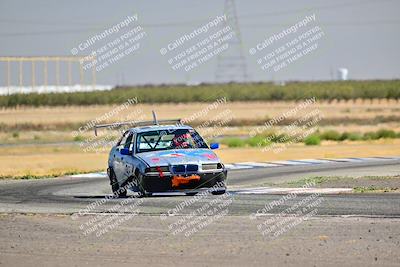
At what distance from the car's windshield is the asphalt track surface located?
998 mm

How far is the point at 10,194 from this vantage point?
68.2ft

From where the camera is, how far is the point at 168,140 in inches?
740

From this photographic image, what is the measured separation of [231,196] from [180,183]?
3.59 ft

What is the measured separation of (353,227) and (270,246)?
5.98 ft

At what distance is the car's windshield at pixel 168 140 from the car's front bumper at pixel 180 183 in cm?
115

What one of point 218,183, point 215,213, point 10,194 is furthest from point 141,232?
point 10,194

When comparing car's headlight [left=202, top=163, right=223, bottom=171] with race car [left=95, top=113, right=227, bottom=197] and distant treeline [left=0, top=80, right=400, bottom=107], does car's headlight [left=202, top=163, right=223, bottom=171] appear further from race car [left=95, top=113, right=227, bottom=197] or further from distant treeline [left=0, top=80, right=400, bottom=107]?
distant treeline [left=0, top=80, right=400, bottom=107]

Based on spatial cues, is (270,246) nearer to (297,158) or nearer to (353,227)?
(353,227)

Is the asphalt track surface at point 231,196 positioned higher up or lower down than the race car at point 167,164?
lower down

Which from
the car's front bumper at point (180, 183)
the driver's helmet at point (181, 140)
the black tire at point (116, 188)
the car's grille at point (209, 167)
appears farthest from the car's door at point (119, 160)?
the car's grille at point (209, 167)

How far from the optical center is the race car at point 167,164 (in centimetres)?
1747

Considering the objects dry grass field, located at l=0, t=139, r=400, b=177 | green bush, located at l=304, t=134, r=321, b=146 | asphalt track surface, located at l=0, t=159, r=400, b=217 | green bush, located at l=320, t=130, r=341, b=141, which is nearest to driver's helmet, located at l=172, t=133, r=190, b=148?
asphalt track surface, located at l=0, t=159, r=400, b=217

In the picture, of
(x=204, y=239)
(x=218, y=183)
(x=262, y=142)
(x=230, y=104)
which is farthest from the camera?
(x=230, y=104)

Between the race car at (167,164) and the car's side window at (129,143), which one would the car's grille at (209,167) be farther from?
the car's side window at (129,143)
